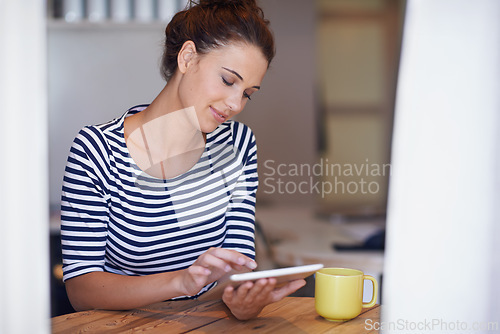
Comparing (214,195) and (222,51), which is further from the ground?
(222,51)

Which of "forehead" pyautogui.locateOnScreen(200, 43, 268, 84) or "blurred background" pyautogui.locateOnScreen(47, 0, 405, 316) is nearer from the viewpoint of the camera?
"forehead" pyautogui.locateOnScreen(200, 43, 268, 84)

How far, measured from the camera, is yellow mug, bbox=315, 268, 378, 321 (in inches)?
32.0

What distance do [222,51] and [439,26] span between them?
439 mm

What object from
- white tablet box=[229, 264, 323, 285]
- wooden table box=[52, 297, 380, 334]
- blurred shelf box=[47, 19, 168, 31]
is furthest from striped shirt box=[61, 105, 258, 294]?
blurred shelf box=[47, 19, 168, 31]

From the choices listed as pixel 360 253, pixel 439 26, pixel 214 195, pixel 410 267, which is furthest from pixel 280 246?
pixel 439 26

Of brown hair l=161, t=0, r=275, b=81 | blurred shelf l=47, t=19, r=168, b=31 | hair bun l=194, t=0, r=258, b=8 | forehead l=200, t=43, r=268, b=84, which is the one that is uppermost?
blurred shelf l=47, t=19, r=168, b=31

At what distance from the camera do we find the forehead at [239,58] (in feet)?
3.45

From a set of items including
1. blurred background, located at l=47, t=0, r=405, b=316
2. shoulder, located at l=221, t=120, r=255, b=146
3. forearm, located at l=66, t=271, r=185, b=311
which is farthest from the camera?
blurred background, located at l=47, t=0, r=405, b=316

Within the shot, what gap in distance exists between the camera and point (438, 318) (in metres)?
0.79

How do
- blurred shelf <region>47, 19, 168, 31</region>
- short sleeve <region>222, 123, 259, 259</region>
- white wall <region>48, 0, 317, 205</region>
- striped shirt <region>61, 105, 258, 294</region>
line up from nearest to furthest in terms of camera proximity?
striped shirt <region>61, 105, 258, 294</region> → short sleeve <region>222, 123, 259, 259</region> → white wall <region>48, 0, 317, 205</region> → blurred shelf <region>47, 19, 168, 31</region>

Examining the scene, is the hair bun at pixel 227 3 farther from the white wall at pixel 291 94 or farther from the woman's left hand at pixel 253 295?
the white wall at pixel 291 94

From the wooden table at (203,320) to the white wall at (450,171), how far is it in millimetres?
122

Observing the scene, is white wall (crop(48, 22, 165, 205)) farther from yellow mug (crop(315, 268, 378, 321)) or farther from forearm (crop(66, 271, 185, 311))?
yellow mug (crop(315, 268, 378, 321))

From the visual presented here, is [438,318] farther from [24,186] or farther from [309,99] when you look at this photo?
[309,99]
